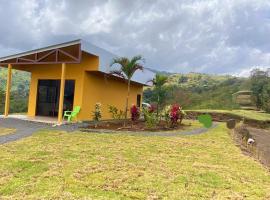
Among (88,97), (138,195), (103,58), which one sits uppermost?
(103,58)

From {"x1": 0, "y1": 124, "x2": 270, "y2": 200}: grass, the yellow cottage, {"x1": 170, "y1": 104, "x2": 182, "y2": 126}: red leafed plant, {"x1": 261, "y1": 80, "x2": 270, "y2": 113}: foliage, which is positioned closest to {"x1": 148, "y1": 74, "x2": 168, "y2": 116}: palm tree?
the yellow cottage

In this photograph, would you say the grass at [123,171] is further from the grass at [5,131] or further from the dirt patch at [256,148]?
the grass at [5,131]

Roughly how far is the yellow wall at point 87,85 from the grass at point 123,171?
24.9 ft

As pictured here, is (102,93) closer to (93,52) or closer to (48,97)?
(48,97)

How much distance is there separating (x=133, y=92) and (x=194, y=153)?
15964 mm

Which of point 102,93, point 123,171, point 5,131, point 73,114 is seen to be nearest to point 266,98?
point 102,93

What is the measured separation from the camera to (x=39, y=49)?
16750 millimetres

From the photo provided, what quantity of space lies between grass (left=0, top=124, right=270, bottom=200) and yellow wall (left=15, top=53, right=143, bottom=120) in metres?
7.60

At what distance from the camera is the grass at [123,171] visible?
18.9 feet

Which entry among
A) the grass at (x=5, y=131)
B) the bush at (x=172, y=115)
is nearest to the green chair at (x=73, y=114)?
the grass at (x=5, y=131)

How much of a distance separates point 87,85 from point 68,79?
1187mm

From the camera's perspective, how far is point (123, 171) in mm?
7070

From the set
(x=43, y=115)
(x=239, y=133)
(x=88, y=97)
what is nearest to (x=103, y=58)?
(x=88, y=97)

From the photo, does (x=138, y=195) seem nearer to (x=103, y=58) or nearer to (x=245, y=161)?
(x=245, y=161)
